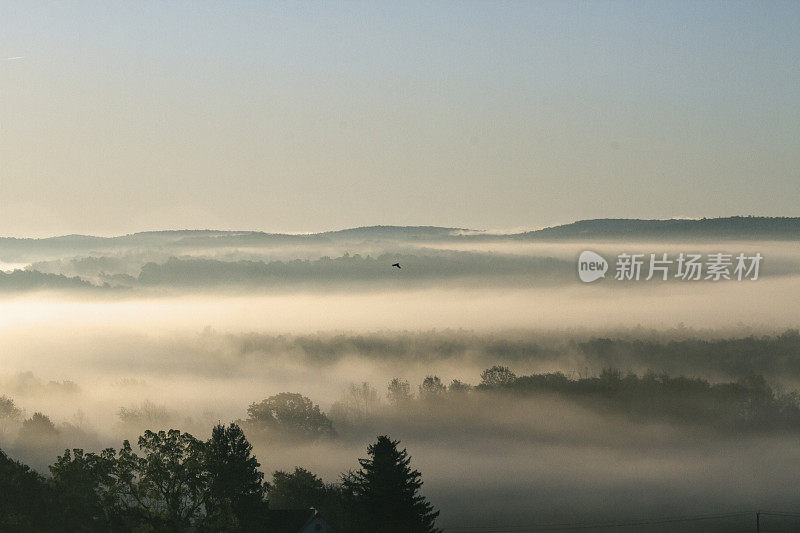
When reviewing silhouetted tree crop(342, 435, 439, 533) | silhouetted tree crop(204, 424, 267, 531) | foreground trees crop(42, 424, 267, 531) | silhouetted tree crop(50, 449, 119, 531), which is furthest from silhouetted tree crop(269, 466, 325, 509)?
silhouetted tree crop(50, 449, 119, 531)

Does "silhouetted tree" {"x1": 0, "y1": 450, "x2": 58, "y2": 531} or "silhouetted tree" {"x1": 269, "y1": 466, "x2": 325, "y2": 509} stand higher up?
"silhouetted tree" {"x1": 269, "y1": 466, "x2": 325, "y2": 509}

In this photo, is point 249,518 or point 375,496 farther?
point 249,518

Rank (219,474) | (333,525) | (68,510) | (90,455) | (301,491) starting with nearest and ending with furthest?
(68,510) → (90,455) → (219,474) → (333,525) → (301,491)

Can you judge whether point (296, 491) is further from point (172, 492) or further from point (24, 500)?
point (24, 500)

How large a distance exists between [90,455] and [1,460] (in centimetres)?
628

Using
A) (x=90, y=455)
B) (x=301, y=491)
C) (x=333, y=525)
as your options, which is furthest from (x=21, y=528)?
(x=301, y=491)

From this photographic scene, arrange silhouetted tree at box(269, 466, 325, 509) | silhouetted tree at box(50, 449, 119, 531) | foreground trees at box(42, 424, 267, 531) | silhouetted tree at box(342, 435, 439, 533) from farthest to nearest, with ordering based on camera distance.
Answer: silhouetted tree at box(269, 466, 325, 509) → silhouetted tree at box(342, 435, 439, 533) → foreground trees at box(42, 424, 267, 531) → silhouetted tree at box(50, 449, 119, 531)

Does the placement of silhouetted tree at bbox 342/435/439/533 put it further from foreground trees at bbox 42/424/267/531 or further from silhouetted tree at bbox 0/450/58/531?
silhouetted tree at bbox 0/450/58/531

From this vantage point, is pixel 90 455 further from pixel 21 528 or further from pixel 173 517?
pixel 21 528

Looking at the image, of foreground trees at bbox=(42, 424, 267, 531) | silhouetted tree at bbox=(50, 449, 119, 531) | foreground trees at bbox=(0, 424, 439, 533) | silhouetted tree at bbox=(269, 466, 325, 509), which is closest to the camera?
silhouetted tree at bbox=(50, 449, 119, 531)

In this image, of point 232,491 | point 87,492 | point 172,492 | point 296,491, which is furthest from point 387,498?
point 296,491

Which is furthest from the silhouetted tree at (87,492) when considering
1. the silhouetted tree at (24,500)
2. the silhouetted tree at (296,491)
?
the silhouetted tree at (296,491)

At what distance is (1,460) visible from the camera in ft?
250

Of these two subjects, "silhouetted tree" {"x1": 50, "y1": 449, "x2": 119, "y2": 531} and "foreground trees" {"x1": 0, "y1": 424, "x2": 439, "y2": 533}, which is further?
"foreground trees" {"x1": 0, "y1": 424, "x2": 439, "y2": 533}
